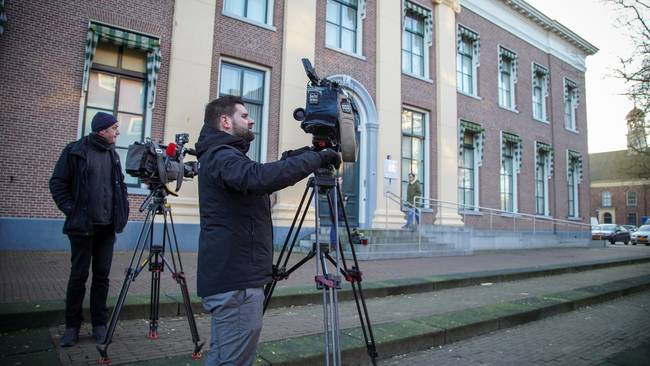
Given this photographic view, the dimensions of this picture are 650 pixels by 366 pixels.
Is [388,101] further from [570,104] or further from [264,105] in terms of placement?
[570,104]

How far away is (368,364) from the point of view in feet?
11.5

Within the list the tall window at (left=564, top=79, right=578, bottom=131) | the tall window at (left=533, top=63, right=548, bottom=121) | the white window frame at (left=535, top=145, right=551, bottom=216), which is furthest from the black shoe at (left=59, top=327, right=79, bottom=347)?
the tall window at (left=564, top=79, right=578, bottom=131)

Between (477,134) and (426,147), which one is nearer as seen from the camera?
(426,147)

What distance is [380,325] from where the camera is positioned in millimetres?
4062

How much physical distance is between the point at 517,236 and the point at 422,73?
7.47 m

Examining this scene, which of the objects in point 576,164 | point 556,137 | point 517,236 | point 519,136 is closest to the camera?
point 517,236

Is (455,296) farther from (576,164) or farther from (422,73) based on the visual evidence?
(576,164)

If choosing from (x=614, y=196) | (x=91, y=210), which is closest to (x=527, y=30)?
(x=91, y=210)

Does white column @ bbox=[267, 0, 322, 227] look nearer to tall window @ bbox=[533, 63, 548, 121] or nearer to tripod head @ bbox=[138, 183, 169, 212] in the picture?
tripod head @ bbox=[138, 183, 169, 212]

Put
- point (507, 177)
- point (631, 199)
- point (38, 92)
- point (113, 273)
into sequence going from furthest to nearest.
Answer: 1. point (631, 199)
2. point (507, 177)
3. point (38, 92)
4. point (113, 273)

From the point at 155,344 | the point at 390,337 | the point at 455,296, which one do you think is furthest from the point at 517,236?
the point at 155,344

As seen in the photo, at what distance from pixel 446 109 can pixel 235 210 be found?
1370 cm

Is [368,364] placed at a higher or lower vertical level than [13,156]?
lower

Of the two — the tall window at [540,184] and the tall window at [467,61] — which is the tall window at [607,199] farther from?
the tall window at [467,61]
